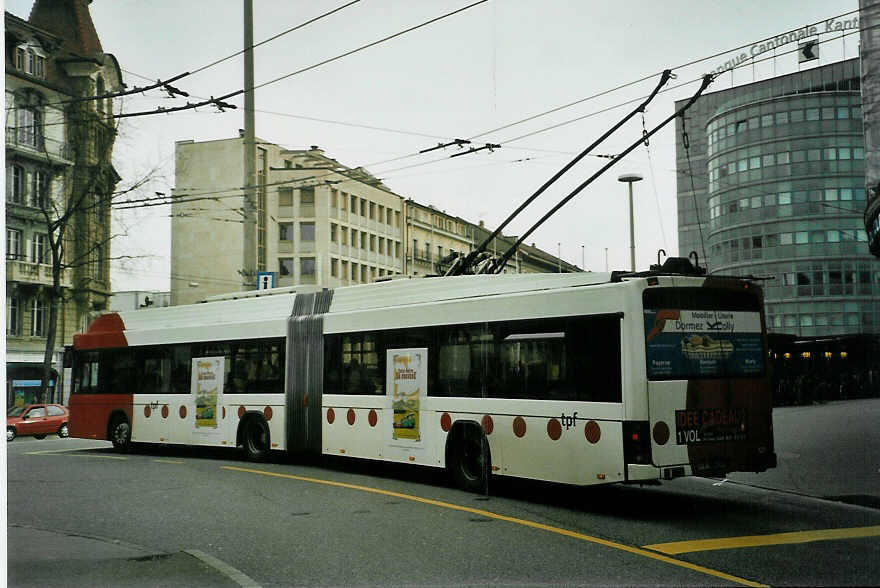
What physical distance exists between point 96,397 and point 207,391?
3857 mm

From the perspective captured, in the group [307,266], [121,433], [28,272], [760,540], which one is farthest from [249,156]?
[307,266]

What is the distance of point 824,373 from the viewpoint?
41312mm

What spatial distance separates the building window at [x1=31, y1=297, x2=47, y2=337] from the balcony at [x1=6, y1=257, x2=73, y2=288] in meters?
0.52

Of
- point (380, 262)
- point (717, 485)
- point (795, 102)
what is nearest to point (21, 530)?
point (717, 485)

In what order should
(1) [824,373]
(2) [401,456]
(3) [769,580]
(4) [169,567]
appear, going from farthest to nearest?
(1) [824,373] → (2) [401,456] → (4) [169,567] → (3) [769,580]

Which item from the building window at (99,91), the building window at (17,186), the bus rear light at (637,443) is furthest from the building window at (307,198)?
the bus rear light at (637,443)

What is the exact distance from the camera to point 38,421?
28.1 metres

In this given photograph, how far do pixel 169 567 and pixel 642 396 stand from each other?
512 cm

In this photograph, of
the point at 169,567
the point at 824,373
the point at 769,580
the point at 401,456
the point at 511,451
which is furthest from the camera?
the point at 824,373

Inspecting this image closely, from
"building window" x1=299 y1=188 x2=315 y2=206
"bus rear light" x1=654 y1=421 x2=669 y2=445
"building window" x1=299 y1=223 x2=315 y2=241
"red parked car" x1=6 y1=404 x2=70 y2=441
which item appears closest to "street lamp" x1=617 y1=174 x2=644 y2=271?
"bus rear light" x1=654 y1=421 x2=669 y2=445

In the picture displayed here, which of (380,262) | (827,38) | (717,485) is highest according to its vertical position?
(380,262)

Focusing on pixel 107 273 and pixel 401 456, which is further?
pixel 107 273

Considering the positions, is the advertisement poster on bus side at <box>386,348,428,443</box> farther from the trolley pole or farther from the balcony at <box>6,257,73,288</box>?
the balcony at <box>6,257,73,288</box>

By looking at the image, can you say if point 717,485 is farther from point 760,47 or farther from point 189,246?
point 189,246
